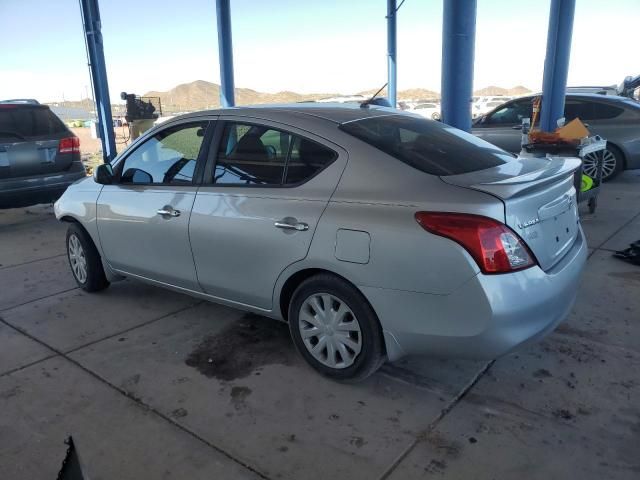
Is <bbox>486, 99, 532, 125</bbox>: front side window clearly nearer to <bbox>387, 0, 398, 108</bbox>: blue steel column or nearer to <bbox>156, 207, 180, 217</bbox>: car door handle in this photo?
<bbox>387, 0, 398, 108</bbox>: blue steel column

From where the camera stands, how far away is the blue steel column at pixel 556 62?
858cm

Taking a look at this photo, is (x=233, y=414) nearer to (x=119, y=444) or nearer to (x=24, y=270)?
(x=119, y=444)

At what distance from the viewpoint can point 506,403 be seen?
9.39 ft

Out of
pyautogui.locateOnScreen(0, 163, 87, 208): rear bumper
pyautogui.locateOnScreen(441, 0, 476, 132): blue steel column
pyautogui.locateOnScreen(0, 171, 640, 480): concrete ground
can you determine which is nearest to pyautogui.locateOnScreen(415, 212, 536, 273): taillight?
pyautogui.locateOnScreen(0, 171, 640, 480): concrete ground

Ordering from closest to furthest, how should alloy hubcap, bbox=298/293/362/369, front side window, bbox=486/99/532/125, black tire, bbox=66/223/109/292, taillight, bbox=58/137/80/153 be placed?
alloy hubcap, bbox=298/293/362/369
black tire, bbox=66/223/109/292
taillight, bbox=58/137/80/153
front side window, bbox=486/99/532/125

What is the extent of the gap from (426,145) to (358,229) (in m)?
0.75

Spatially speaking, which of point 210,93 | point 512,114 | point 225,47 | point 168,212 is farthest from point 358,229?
point 210,93

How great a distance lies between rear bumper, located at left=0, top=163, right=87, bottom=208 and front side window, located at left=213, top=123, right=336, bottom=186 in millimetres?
4720

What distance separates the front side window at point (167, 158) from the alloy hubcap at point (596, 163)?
528cm

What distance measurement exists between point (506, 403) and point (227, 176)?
2.14 meters

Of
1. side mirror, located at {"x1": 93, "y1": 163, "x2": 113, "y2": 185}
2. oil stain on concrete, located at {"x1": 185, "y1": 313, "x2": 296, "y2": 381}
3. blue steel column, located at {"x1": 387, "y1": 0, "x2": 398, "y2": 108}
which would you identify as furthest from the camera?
blue steel column, located at {"x1": 387, "y1": 0, "x2": 398, "y2": 108}

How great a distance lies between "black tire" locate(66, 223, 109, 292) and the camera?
452 cm

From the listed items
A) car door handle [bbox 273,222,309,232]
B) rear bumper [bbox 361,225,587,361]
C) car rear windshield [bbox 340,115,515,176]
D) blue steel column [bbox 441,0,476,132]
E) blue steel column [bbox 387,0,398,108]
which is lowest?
rear bumper [bbox 361,225,587,361]

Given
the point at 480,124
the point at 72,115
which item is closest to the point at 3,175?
the point at 480,124
